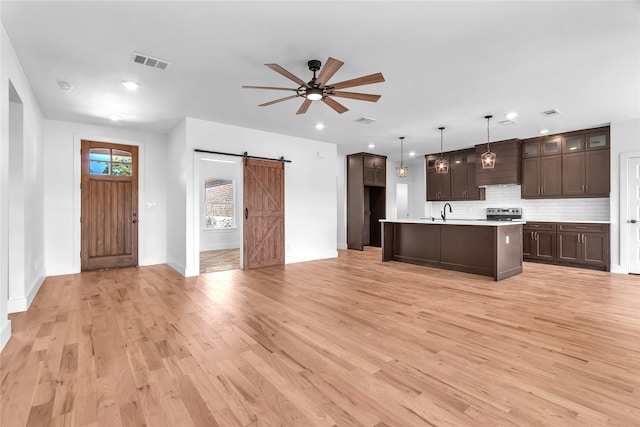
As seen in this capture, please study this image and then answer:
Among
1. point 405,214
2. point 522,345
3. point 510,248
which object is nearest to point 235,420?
point 522,345

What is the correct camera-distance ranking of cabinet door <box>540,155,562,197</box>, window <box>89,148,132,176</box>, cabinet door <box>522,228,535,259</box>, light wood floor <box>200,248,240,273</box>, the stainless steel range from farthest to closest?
the stainless steel range → cabinet door <box>522,228,535,259</box> → cabinet door <box>540,155,562,197</box> → light wood floor <box>200,248,240,273</box> → window <box>89,148,132,176</box>

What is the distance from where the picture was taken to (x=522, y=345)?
8.70ft

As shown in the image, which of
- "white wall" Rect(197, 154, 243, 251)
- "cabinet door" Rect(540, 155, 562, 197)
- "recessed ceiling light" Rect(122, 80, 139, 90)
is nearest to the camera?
"recessed ceiling light" Rect(122, 80, 139, 90)

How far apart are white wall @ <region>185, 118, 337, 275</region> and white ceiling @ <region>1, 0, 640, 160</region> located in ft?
1.57

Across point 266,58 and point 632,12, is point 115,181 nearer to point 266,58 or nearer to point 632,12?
point 266,58

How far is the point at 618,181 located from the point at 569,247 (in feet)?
4.92

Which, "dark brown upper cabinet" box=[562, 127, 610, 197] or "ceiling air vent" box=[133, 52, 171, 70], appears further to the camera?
"dark brown upper cabinet" box=[562, 127, 610, 197]

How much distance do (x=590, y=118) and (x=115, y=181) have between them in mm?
9211

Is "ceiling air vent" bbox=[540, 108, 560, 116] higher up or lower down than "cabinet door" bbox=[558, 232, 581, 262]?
higher up

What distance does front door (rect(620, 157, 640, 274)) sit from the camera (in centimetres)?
565

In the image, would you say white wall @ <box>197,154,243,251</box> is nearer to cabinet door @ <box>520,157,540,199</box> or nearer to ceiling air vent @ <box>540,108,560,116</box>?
ceiling air vent @ <box>540,108,560,116</box>

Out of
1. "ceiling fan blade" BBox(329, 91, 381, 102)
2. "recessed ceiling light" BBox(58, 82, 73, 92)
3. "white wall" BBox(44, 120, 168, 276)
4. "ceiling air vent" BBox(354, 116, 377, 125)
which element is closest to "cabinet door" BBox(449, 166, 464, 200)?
"ceiling air vent" BBox(354, 116, 377, 125)

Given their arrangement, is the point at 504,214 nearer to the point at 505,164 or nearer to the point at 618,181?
the point at 505,164

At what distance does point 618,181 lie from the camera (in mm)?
5883
